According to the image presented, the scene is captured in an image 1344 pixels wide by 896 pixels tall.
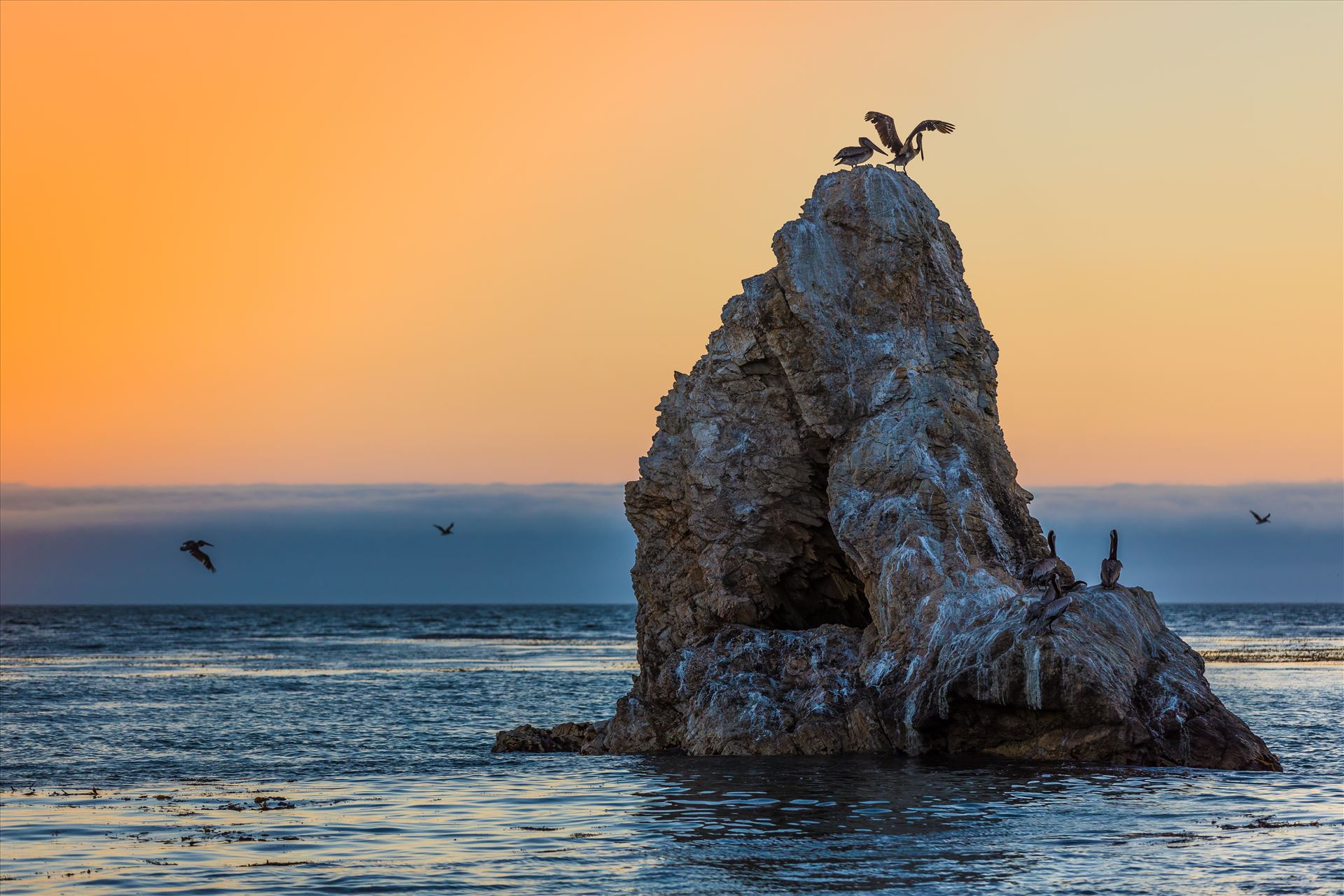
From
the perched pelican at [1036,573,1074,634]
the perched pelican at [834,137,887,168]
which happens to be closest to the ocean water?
the perched pelican at [1036,573,1074,634]

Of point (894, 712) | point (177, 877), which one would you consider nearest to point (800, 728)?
point (894, 712)

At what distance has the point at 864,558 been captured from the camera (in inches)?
1017

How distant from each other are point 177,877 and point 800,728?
12.0m

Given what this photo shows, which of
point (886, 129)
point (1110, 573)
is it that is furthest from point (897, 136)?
point (1110, 573)

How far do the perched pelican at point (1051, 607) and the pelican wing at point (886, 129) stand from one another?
33.4ft

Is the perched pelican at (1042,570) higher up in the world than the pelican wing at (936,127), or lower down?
lower down

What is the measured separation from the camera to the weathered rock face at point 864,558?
22906mm

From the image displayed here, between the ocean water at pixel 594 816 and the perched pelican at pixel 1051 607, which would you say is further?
the perched pelican at pixel 1051 607

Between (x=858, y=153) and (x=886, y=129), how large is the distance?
0.83 meters

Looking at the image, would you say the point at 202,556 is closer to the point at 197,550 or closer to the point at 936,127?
the point at 197,550

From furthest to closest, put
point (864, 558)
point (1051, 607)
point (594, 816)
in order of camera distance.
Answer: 1. point (864, 558)
2. point (1051, 607)
3. point (594, 816)

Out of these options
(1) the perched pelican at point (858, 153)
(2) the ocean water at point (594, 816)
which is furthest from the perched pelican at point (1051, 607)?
(1) the perched pelican at point (858, 153)

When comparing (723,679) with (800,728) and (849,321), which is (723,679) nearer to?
(800,728)

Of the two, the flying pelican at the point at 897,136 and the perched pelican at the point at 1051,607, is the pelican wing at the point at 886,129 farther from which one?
the perched pelican at the point at 1051,607
